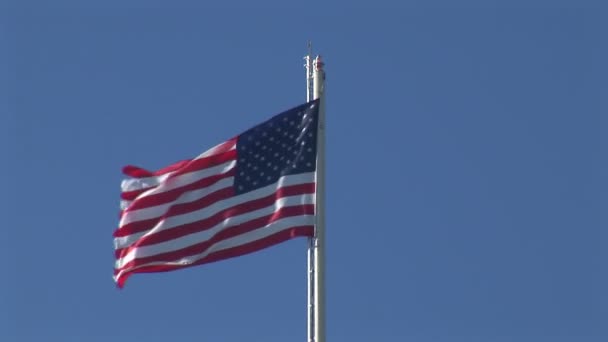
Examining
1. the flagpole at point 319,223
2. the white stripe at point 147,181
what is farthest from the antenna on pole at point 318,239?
the white stripe at point 147,181

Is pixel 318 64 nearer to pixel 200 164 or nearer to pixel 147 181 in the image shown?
pixel 200 164

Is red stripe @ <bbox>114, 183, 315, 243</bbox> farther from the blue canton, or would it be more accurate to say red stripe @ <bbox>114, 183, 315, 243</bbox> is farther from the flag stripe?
the blue canton

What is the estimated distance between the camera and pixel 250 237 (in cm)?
3203

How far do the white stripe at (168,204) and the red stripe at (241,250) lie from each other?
935 mm

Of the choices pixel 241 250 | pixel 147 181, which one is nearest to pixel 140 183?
pixel 147 181

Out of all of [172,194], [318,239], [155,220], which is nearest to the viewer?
[318,239]

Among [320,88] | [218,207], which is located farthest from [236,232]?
[320,88]

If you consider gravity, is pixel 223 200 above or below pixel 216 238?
above

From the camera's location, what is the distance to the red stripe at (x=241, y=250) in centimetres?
3144

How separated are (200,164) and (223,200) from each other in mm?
788

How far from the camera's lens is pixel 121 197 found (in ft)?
109

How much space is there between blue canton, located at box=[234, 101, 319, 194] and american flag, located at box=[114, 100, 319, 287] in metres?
0.02

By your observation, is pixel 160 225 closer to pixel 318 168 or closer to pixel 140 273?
pixel 140 273

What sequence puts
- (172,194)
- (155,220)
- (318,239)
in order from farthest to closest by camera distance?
(172,194), (155,220), (318,239)
